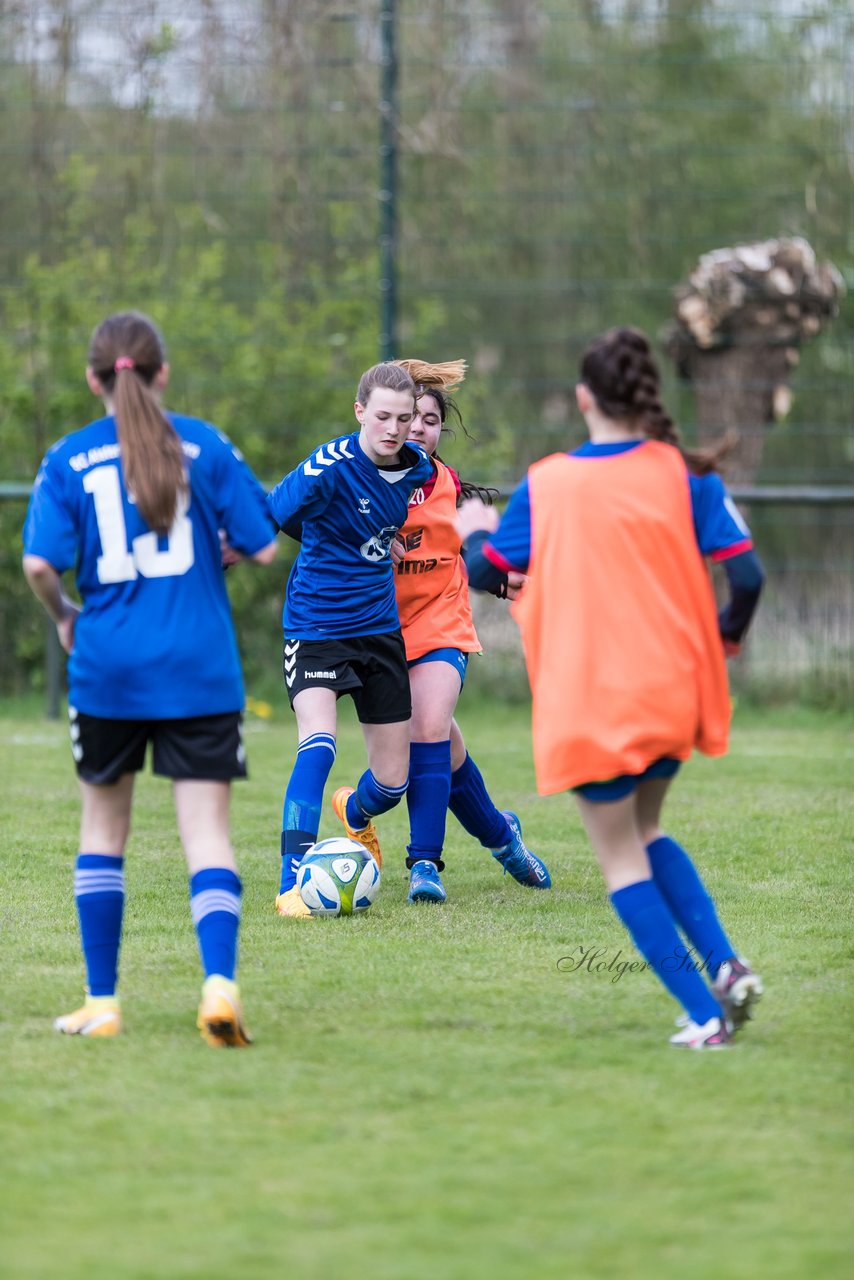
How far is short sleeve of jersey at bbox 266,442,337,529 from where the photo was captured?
5371 millimetres

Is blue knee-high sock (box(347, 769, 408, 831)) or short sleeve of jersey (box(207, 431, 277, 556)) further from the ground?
short sleeve of jersey (box(207, 431, 277, 556))

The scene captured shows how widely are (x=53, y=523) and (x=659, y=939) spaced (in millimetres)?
1599

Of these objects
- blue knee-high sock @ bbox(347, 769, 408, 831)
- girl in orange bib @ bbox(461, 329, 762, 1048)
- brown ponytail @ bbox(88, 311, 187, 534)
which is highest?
brown ponytail @ bbox(88, 311, 187, 534)

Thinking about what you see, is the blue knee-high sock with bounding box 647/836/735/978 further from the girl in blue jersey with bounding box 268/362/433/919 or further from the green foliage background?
the green foliage background

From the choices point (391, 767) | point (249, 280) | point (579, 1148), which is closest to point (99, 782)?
point (579, 1148)

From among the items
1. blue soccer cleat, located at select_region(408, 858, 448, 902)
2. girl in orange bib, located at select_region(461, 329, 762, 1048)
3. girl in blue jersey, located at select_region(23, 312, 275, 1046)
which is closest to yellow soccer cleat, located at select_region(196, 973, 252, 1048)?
girl in blue jersey, located at select_region(23, 312, 275, 1046)

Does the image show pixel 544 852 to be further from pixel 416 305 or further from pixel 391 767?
pixel 416 305

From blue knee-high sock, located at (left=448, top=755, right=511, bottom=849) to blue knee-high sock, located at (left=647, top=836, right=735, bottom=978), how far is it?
6.32ft

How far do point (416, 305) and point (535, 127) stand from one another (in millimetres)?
1491

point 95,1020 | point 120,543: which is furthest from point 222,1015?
point 120,543

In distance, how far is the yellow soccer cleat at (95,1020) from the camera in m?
3.90

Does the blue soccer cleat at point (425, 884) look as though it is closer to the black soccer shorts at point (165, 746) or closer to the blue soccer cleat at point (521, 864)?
Answer: the blue soccer cleat at point (521, 864)

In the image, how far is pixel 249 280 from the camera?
39.1ft

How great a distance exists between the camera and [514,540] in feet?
12.6
